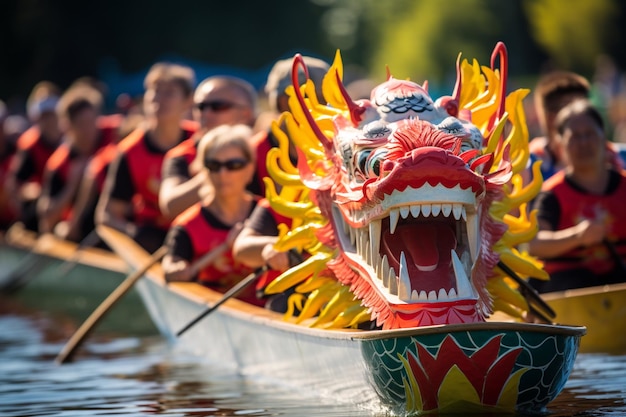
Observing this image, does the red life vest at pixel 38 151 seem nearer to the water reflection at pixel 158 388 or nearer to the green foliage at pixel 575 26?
the water reflection at pixel 158 388

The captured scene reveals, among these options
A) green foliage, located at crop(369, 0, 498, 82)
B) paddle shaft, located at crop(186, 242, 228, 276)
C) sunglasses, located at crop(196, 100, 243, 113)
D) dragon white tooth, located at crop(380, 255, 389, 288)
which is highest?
green foliage, located at crop(369, 0, 498, 82)

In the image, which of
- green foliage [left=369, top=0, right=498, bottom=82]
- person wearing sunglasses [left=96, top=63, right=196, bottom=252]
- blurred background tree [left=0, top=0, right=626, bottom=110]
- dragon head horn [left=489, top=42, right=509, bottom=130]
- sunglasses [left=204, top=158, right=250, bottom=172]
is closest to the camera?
dragon head horn [left=489, top=42, right=509, bottom=130]

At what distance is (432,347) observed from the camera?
711 cm

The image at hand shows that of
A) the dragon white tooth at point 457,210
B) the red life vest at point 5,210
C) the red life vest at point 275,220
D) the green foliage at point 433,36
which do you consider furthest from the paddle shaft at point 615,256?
the green foliage at point 433,36

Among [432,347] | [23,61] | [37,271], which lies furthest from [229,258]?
[23,61]

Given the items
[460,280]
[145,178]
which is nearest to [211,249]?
[145,178]

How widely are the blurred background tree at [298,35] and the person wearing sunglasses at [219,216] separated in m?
25.5

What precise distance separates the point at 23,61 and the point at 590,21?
13.4m

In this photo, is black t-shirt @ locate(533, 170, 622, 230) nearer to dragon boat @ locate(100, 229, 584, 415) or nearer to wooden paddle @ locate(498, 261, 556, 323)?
wooden paddle @ locate(498, 261, 556, 323)

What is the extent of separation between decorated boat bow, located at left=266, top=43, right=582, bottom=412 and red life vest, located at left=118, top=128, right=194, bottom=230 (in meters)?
5.11

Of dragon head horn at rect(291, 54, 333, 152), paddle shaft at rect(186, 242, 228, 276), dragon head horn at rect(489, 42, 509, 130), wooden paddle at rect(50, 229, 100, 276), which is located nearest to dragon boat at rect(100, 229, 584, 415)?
dragon head horn at rect(291, 54, 333, 152)

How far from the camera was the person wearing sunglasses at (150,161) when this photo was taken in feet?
44.4

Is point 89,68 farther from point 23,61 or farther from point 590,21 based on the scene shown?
point 590,21

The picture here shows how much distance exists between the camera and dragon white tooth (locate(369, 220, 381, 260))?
300 inches
